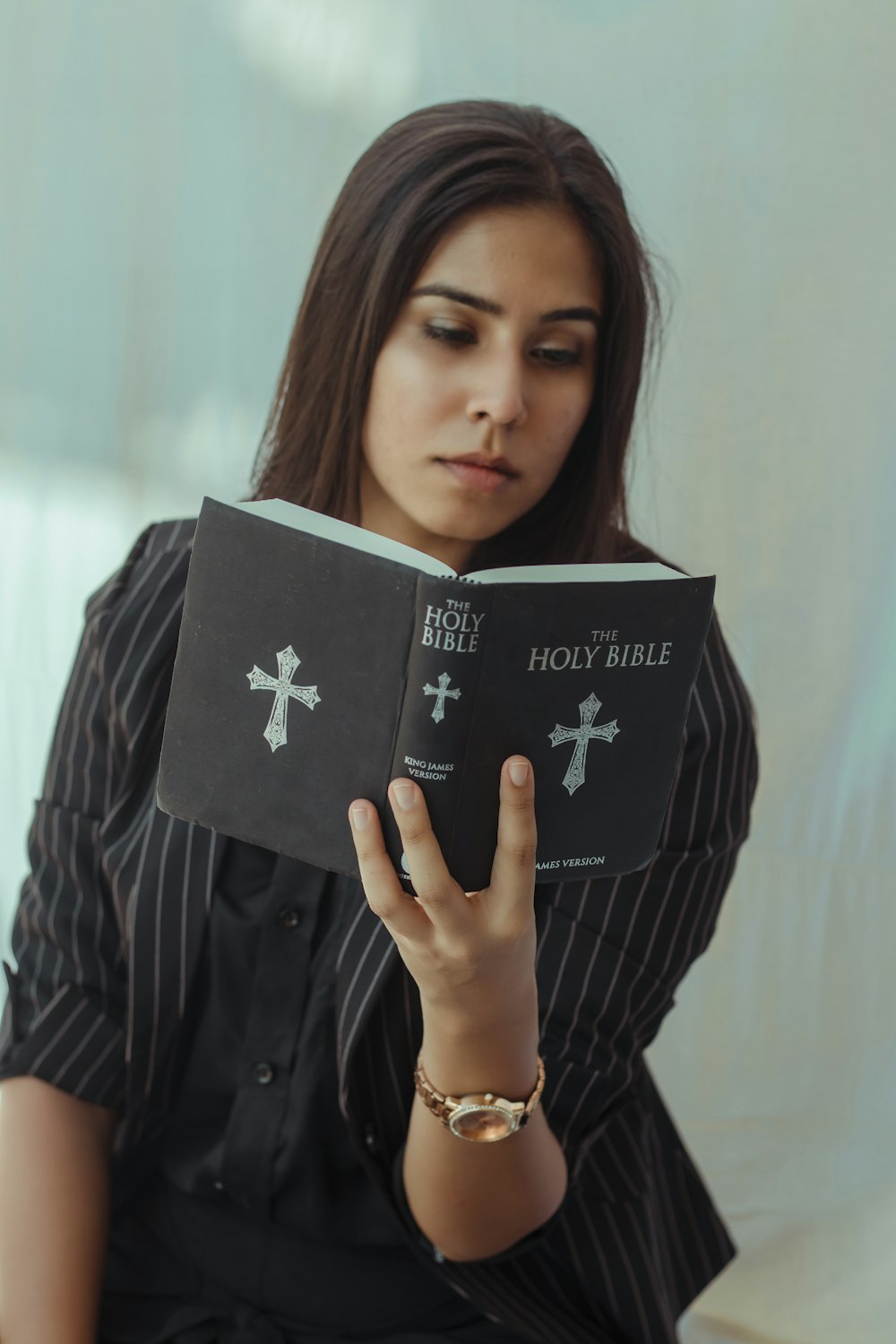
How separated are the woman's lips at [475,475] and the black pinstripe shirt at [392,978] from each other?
0.21 meters

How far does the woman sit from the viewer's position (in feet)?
3.43

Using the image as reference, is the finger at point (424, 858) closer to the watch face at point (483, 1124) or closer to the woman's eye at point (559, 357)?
the watch face at point (483, 1124)

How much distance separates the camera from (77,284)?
68.6 inches

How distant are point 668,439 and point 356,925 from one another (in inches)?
28.0

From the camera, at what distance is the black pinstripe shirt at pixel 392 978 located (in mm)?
1048

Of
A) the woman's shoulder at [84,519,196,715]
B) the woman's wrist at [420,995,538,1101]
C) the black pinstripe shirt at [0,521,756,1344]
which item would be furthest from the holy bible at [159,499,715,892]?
the woman's shoulder at [84,519,196,715]

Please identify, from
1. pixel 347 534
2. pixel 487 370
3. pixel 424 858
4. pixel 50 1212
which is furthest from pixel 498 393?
pixel 50 1212

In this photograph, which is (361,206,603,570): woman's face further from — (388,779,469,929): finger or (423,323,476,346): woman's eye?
(388,779,469,929): finger

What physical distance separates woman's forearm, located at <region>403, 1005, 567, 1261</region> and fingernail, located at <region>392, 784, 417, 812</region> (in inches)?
7.3

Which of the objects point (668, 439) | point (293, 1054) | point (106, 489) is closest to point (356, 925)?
point (293, 1054)

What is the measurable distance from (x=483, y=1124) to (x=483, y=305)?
1.92 ft

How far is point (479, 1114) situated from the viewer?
35.3 inches

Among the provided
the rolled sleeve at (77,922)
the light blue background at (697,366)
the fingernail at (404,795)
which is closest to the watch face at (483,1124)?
Answer: the fingernail at (404,795)

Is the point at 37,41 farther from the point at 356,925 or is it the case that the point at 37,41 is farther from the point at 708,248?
the point at 356,925
